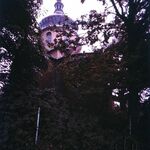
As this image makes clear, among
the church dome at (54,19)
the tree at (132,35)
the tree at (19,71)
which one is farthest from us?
the church dome at (54,19)

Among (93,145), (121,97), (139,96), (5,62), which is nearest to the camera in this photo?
(93,145)

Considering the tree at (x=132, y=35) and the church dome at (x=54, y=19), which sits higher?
the church dome at (x=54, y=19)

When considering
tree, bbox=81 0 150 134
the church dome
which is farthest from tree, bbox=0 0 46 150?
the church dome

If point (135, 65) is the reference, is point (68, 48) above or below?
above

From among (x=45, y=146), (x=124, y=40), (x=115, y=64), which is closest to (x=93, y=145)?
(x=45, y=146)

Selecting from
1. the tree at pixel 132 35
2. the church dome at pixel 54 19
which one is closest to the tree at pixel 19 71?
the tree at pixel 132 35

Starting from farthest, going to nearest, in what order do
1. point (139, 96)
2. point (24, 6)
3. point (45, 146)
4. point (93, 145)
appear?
point (139, 96) < point (24, 6) < point (93, 145) < point (45, 146)

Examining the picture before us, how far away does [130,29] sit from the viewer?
57.5ft

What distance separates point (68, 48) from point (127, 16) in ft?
10.3

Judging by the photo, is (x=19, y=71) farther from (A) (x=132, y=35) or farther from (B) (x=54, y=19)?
(B) (x=54, y=19)

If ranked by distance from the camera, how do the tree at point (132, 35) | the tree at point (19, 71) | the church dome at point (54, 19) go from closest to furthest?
1. the tree at point (19, 71)
2. the tree at point (132, 35)
3. the church dome at point (54, 19)

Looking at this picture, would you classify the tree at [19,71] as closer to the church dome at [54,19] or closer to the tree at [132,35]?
the tree at [132,35]

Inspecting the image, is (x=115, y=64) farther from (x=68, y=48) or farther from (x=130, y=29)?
(x=68, y=48)

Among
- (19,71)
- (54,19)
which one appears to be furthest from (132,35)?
(54,19)
